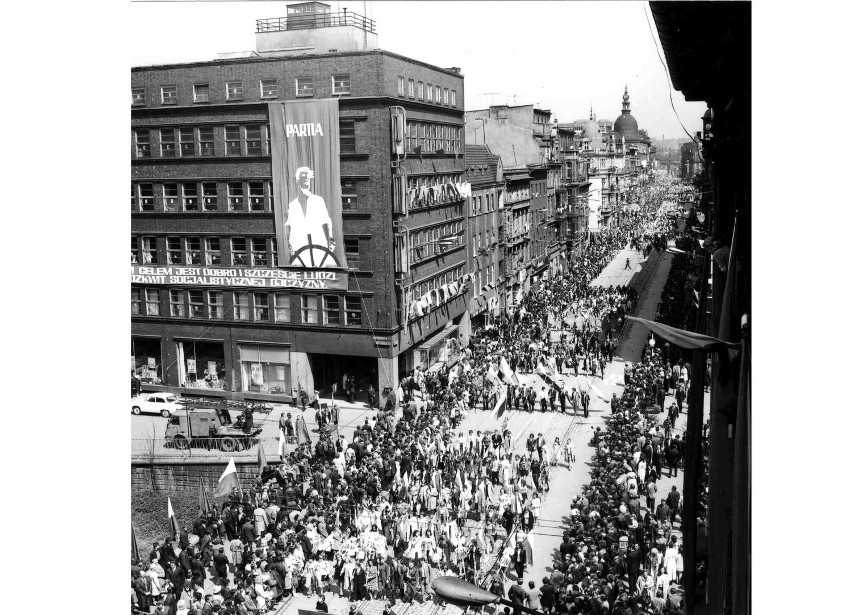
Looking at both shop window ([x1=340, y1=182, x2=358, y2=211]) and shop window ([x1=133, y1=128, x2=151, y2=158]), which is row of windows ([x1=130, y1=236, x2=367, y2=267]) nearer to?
shop window ([x1=340, y1=182, x2=358, y2=211])

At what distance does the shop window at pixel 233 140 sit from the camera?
31578 mm

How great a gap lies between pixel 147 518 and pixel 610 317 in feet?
59.4

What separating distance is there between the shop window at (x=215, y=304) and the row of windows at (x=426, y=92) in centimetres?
1074

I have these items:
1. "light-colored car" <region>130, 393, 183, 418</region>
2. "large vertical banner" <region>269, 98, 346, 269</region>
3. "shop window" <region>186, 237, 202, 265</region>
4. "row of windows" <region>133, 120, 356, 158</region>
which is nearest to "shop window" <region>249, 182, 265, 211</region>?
"row of windows" <region>133, 120, 356, 158</region>

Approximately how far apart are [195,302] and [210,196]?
4.37 metres

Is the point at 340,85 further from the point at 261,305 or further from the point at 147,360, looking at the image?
the point at 147,360

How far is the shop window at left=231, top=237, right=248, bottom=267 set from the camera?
3278cm

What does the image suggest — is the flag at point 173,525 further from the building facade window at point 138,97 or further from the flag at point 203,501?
the building facade window at point 138,97

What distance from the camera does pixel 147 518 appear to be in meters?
27.0

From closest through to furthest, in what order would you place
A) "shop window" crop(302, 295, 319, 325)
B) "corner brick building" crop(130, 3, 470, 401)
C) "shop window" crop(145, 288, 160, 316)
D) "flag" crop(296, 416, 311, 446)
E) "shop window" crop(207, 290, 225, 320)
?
"flag" crop(296, 416, 311, 446)
"corner brick building" crop(130, 3, 470, 401)
"shop window" crop(302, 295, 319, 325)
"shop window" crop(145, 288, 160, 316)
"shop window" crop(207, 290, 225, 320)

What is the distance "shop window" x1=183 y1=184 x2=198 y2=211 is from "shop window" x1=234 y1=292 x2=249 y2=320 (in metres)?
4.03

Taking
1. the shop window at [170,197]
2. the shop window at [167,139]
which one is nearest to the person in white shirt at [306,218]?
the shop window at [170,197]

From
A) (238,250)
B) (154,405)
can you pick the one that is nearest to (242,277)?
(238,250)
